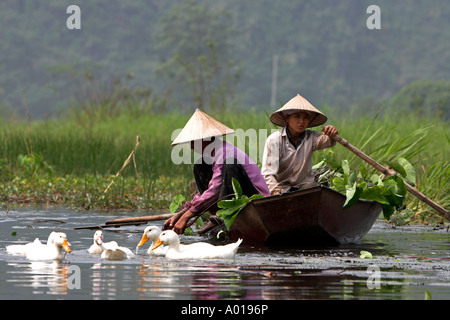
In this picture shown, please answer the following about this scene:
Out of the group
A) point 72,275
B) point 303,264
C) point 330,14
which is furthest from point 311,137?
point 330,14

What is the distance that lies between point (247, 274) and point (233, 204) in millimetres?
1516

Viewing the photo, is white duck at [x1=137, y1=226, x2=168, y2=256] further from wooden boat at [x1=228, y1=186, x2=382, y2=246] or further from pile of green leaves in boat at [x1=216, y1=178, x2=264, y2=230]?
wooden boat at [x1=228, y1=186, x2=382, y2=246]

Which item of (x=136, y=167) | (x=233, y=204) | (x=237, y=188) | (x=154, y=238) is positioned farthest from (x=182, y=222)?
(x=136, y=167)

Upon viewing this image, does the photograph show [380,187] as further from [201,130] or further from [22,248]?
[22,248]

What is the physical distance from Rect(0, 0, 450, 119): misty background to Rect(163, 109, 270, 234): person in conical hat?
3700cm

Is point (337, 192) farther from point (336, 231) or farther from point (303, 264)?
point (303, 264)

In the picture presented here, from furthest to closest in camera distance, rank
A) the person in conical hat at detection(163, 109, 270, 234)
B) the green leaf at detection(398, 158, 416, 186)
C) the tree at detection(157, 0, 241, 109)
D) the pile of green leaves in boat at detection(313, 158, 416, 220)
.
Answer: the tree at detection(157, 0, 241, 109) < the green leaf at detection(398, 158, 416, 186) < the person in conical hat at detection(163, 109, 270, 234) < the pile of green leaves in boat at detection(313, 158, 416, 220)

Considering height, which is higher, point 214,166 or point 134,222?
point 214,166

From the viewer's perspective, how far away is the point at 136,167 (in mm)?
13562

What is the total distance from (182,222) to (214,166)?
0.57m

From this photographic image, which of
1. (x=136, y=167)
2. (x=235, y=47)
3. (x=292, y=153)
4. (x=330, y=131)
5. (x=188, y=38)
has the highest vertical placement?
(x=188, y=38)

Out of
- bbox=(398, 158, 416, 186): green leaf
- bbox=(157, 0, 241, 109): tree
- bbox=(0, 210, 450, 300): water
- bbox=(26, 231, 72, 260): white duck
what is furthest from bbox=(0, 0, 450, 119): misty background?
bbox=(26, 231, 72, 260): white duck

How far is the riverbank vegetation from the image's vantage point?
407 inches
